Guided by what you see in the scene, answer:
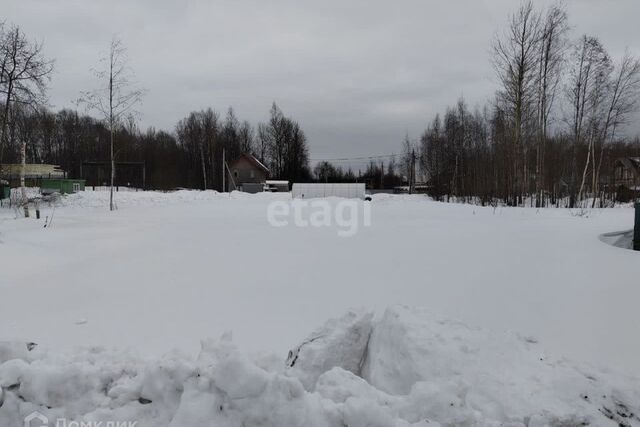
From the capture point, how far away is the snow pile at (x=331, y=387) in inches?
84.4

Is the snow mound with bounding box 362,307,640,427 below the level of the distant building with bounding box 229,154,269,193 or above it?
below

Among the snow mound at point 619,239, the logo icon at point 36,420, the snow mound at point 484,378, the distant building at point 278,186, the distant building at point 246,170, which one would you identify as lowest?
the logo icon at point 36,420

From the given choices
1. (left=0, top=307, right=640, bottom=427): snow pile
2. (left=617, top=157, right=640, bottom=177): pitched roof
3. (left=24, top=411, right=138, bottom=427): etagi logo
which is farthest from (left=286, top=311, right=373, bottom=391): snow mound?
(left=617, top=157, right=640, bottom=177): pitched roof

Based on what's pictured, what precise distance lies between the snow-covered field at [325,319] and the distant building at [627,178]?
833 inches

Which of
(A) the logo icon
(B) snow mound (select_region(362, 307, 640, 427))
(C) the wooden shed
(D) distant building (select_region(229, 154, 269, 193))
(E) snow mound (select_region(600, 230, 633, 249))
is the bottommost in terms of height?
(A) the logo icon

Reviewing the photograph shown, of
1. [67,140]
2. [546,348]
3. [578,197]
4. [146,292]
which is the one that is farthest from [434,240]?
[67,140]

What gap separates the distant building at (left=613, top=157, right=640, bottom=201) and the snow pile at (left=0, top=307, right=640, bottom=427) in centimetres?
2909

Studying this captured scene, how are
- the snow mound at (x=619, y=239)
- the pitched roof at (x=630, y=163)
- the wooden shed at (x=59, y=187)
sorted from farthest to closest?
the pitched roof at (x=630, y=163) < the wooden shed at (x=59, y=187) < the snow mound at (x=619, y=239)

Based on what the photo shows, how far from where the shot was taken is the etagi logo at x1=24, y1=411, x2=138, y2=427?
2.24 metres

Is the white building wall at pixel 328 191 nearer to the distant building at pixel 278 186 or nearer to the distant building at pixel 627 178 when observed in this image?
the distant building at pixel 278 186

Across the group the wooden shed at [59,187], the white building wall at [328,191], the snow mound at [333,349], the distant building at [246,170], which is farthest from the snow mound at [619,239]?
the distant building at [246,170]

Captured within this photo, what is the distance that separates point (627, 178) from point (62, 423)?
40.8m

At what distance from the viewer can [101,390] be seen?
96.1 inches

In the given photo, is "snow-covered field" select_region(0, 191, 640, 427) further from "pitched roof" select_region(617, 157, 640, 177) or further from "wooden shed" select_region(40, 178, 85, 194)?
"pitched roof" select_region(617, 157, 640, 177)
